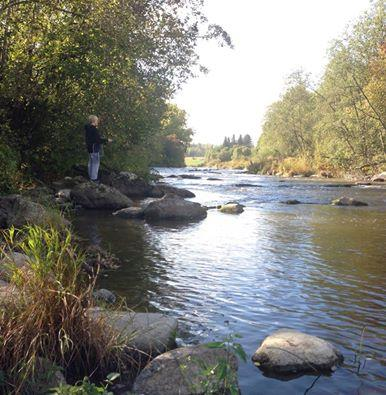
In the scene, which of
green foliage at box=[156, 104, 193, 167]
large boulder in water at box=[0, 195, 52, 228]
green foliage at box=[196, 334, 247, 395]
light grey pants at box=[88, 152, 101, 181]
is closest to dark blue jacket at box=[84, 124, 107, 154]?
light grey pants at box=[88, 152, 101, 181]

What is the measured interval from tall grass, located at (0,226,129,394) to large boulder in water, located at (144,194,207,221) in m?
11.3

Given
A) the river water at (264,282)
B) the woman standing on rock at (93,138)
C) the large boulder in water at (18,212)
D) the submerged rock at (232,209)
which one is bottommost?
the river water at (264,282)

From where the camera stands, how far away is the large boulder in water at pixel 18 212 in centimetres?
1036

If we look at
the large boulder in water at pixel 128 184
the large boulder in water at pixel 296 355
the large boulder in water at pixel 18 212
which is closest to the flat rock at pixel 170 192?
the large boulder in water at pixel 128 184

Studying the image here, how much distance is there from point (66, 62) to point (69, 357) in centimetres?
1313

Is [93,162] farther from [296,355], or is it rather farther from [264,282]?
[296,355]

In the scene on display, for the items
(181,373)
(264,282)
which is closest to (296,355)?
(181,373)

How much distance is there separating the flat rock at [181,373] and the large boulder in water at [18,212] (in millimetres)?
6413

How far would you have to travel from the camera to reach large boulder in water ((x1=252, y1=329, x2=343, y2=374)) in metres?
4.68

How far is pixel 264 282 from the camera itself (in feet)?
26.5

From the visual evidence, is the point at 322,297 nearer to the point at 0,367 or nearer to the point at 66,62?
the point at 0,367

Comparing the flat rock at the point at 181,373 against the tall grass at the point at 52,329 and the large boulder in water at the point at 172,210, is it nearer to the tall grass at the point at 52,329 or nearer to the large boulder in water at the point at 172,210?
the tall grass at the point at 52,329

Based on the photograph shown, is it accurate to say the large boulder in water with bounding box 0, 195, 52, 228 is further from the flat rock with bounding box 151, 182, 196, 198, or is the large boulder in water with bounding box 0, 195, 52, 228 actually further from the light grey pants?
the flat rock with bounding box 151, 182, 196, 198

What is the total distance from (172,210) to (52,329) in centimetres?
1214
